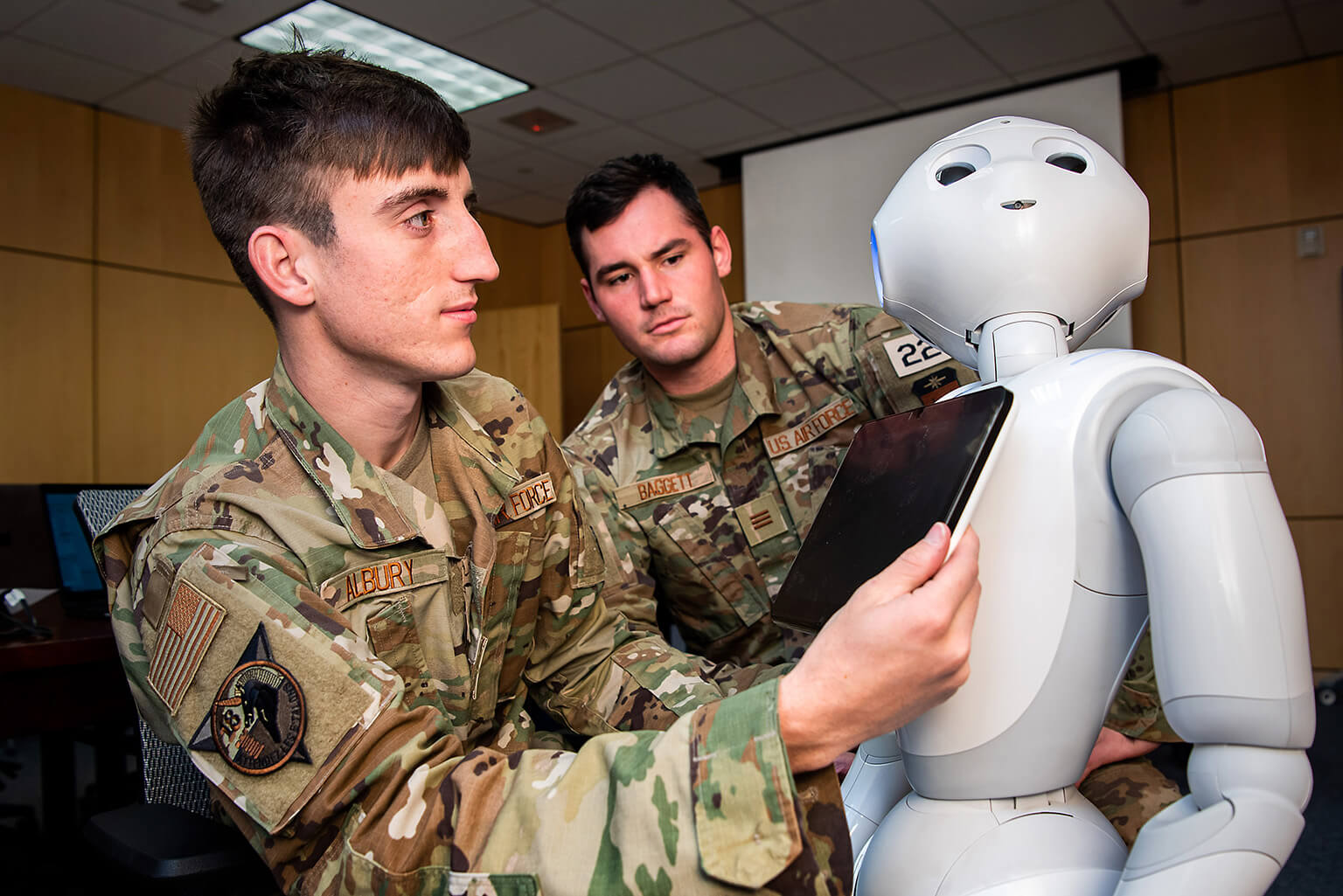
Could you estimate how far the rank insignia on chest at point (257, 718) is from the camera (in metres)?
0.79

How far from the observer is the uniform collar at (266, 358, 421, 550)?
3.33 feet

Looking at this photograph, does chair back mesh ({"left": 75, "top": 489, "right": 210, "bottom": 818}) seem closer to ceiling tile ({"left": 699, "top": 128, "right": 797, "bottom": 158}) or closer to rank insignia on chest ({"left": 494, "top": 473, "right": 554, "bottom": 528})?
rank insignia on chest ({"left": 494, "top": 473, "right": 554, "bottom": 528})

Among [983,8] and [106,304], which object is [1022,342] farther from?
[106,304]

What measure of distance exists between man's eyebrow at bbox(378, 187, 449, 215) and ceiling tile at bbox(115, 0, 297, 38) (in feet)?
10.1

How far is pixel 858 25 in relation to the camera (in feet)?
12.9

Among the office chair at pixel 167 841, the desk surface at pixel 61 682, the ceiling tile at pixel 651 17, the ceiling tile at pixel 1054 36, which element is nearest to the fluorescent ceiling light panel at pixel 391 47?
the ceiling tile at pixel 651 17

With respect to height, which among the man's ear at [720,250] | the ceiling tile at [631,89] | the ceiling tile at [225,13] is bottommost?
the man's ear at [720,250]

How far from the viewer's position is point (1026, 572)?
2.47ft

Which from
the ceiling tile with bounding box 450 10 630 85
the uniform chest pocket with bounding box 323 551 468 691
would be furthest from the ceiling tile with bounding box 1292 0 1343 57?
the uniform chest pocket with bounding box 323 551 468 691

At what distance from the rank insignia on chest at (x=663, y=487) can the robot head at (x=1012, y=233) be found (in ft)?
2.82

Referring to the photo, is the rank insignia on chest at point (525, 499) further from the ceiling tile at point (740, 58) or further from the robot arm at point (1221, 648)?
the ceiling tile at point (740, 58)

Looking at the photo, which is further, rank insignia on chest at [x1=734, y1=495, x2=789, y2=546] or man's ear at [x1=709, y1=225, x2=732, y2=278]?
man's ear at [x1=709, y1=225, x2=732, y2=278]

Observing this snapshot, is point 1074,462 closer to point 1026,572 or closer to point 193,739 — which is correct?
point 1026,572

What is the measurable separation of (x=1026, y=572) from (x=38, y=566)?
280 cm
